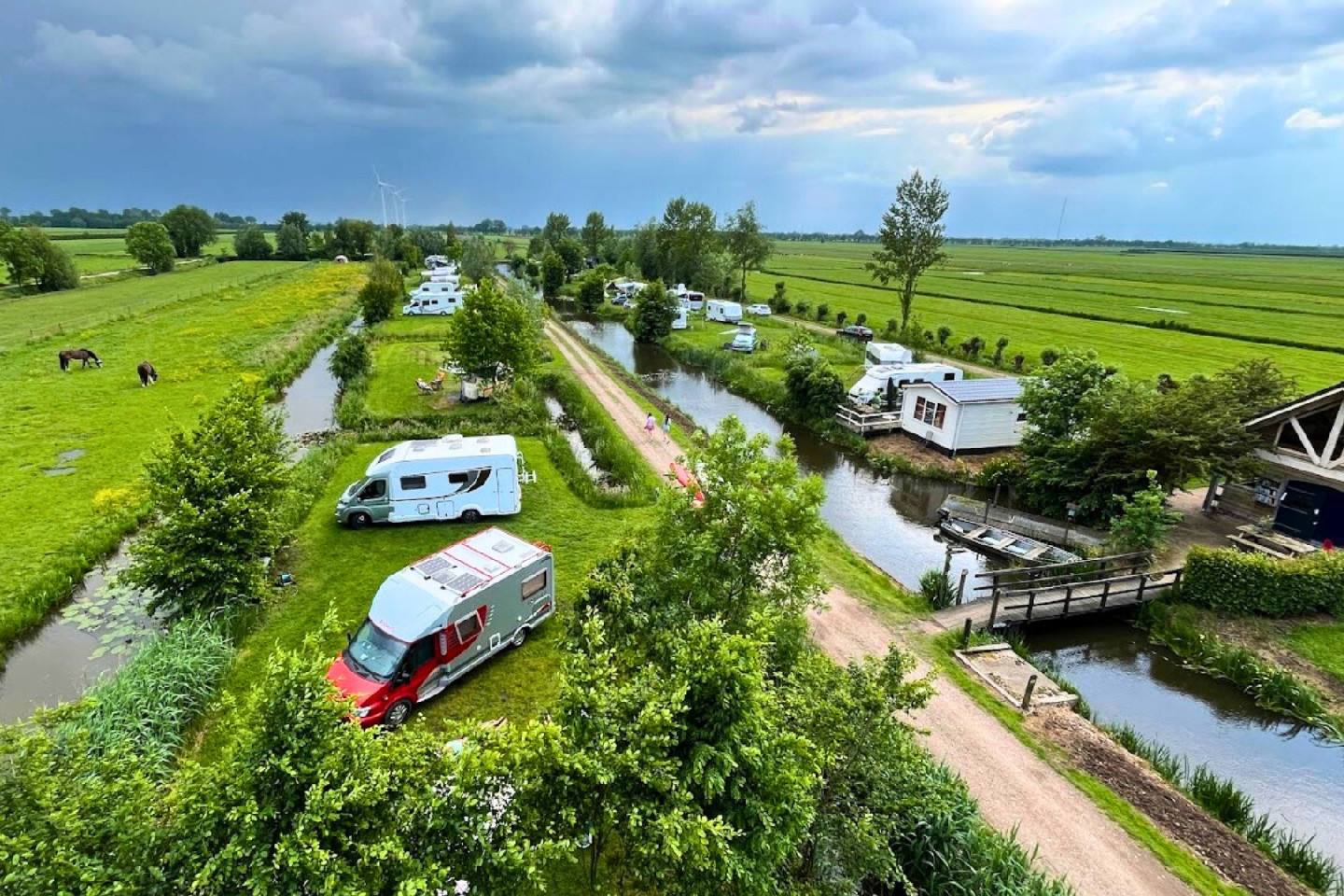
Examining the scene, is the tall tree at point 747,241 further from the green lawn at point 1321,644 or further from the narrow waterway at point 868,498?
the green lawn at point 1321,644

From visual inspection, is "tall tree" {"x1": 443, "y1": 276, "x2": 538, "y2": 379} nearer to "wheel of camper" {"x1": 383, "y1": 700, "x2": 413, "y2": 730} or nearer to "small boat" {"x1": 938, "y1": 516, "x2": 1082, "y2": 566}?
"small boat" {"x1": 938, "y1": 516, "x2": 1082, "y2": 566}

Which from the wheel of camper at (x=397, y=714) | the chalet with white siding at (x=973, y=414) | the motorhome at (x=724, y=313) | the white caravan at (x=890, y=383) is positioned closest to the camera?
the wheel of camper at (x=397, y=714)

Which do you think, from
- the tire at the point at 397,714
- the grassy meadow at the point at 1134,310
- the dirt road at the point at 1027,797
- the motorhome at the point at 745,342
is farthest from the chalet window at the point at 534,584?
the grassy meadow at the point at 1134,310

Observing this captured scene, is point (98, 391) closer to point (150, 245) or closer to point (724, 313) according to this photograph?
point (724, 313)

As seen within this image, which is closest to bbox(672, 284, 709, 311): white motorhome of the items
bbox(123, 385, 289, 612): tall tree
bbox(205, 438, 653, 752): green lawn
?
bbox(205, 438, 653, 752): green lawn

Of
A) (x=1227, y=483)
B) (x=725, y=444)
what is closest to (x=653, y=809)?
(x=725, y=444)
